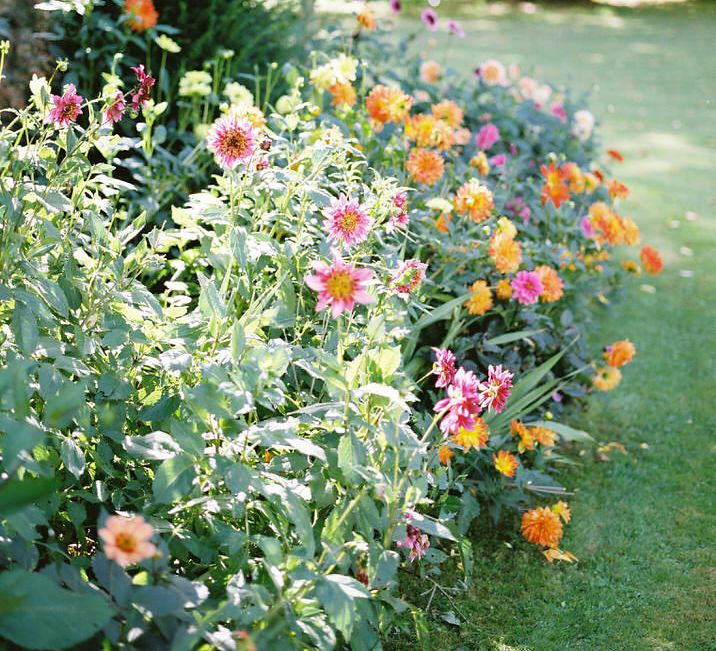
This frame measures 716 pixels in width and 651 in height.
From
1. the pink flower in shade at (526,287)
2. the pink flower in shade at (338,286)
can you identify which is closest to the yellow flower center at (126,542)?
the pink flower in shade at (338,286)

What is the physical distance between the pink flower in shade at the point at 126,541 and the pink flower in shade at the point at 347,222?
2.36 feet

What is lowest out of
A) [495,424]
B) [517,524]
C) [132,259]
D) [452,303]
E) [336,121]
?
[517,524]

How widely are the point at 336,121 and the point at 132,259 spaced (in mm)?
1154

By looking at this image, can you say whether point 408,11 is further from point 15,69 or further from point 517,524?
point 517,524

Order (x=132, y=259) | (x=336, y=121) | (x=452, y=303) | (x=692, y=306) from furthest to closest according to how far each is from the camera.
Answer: (x=692, y=306)
(x=336, y=121)
(x=452, y=303)
(x=132, y=259)

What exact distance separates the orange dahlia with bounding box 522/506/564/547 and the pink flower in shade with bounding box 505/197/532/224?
123cm

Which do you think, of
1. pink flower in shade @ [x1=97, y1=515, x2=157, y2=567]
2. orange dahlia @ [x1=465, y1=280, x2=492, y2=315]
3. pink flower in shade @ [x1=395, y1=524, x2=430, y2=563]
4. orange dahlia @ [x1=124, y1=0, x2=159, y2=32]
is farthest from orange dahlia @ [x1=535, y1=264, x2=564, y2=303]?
pink flower in shade @ [x1=97, y1=515, x2=157, y2=567]

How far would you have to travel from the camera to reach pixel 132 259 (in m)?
1.83

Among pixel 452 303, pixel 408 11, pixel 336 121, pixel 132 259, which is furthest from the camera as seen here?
pixel 408 11

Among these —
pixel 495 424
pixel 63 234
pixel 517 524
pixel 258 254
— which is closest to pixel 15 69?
pixel 63 234

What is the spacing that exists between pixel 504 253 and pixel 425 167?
0.36 m

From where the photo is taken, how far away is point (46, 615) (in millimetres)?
1176

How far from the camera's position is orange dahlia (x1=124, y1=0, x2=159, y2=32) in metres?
3.02

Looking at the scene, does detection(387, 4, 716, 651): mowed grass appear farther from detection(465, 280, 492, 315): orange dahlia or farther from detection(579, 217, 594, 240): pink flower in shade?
detection(465, 280, 492, 315): orange dahlia
